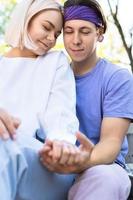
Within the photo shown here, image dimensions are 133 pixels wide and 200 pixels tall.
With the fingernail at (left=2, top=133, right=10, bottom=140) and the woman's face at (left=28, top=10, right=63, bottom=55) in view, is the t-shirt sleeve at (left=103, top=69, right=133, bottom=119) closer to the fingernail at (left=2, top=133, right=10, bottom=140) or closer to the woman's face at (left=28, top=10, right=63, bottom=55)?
the woman's face at (left=28, top=10, right=63, bottom=55)

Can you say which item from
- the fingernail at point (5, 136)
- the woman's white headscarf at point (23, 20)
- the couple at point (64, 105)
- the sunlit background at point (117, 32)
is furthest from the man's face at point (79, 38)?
the sunlit background at point (117, 32)

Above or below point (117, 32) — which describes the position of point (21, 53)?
above

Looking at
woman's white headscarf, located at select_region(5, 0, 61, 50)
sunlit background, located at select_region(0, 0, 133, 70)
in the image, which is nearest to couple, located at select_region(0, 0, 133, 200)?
woman's white headscarf, located at select_region(5, 0, 61, 50)

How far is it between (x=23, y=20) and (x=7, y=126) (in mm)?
756

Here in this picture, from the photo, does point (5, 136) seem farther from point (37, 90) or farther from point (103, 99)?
point (103, 99)

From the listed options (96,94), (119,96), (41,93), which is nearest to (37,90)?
(41,93)

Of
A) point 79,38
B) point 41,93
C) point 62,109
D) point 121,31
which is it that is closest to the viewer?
point 62,109

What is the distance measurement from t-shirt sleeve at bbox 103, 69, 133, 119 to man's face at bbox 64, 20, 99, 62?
0.19m

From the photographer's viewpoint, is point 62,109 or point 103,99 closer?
point 62,109

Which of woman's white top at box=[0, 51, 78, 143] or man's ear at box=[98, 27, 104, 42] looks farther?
man's ear at box=[98, 27, 104, 42]

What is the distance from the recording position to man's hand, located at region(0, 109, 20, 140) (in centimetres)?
142

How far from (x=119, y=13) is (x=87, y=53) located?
152 inches

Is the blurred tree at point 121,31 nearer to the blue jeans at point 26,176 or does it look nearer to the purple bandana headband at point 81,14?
the purple bandana headband at point 81,14

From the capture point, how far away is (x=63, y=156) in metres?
1.47
